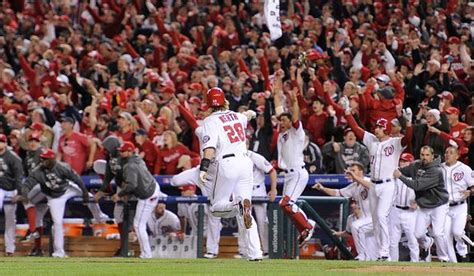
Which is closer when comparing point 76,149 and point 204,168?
point 204,168

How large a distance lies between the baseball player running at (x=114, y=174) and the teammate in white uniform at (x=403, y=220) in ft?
13.7

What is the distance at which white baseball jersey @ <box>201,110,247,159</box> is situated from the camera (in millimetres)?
13055

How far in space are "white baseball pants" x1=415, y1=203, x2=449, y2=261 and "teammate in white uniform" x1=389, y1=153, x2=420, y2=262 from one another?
9 cm

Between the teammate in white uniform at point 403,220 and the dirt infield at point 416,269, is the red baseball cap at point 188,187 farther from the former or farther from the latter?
the dirt infield at point 416,269

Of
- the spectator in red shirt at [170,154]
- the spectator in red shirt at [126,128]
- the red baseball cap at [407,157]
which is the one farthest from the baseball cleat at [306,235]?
the spectator in red shirt at [126,128]

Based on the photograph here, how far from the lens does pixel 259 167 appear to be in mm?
15859

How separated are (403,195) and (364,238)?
0.81 metres

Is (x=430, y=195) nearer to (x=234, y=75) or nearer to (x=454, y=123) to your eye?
(x=454, y=123)

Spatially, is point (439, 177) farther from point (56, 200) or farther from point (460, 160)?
point (56, 200)

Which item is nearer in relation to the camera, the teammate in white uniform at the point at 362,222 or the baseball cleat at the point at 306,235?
the baseball cleat at the point at 306,235

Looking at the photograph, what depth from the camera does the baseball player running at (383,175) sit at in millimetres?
15258

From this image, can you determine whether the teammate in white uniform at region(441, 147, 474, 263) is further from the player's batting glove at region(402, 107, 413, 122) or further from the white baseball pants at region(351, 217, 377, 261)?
the white baseball pants at region(351, 217, 377, 261)

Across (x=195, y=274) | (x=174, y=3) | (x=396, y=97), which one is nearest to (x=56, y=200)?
(x=396, y=97)

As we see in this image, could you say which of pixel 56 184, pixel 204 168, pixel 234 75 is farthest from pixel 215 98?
pixel 234 75
